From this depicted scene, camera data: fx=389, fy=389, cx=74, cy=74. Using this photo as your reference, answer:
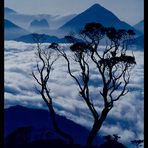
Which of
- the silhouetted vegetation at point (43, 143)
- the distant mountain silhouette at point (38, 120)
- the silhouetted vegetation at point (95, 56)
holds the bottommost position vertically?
the distant mountain silhouette at point (38, 120)

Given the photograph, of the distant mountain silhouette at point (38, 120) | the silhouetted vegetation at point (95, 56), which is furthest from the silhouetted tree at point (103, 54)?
the distant mountain silhouette at point (38, 120)

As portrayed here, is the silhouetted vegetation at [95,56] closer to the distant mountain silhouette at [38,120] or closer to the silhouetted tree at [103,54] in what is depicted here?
the silhouetted tree at [103,54]

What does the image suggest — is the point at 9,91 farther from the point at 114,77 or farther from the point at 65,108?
the point at 114,77

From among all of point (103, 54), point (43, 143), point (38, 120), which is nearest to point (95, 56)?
point (103, 54)

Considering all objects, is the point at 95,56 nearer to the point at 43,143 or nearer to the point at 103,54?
the point at 103,54

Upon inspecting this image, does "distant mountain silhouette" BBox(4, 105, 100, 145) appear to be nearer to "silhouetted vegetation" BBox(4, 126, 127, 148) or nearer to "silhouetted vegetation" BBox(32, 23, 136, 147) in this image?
"silhouetted vegetation" BBox(4, 126, 127, 148)

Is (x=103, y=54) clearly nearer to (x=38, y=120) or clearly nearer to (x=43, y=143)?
(x=43, y=143)

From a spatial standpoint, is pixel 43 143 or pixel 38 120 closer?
pixel 43 143

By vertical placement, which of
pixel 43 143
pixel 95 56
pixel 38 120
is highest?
pixel 95 56

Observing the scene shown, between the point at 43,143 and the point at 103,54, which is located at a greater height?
the point at 103,54

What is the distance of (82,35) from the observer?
48.2 feet

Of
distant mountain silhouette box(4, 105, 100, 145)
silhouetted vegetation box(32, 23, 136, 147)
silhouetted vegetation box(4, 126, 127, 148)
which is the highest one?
silhouetted vegetation box(32, 23, 136, 147)

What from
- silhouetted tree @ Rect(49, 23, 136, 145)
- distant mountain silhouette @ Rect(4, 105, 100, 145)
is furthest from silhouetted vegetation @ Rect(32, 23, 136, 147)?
distant mountain silhouette @ Rect(4, 105, 100, 145)
